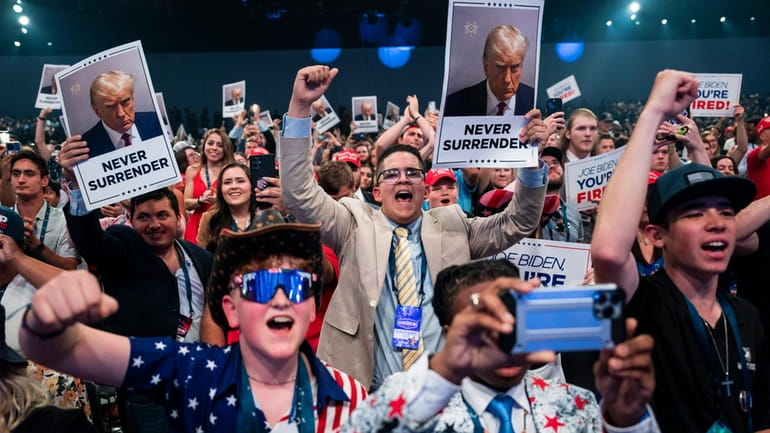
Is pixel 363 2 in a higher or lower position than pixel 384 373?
higher

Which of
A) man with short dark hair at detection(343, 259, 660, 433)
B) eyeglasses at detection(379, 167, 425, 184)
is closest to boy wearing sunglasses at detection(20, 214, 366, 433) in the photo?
man with short dark hair at detection(343, 259, 660, 433)

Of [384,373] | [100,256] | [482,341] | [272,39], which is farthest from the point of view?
[272,39]

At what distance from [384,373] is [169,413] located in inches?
50.1

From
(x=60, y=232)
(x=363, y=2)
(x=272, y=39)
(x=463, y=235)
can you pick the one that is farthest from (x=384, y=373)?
(x=272, y=39)

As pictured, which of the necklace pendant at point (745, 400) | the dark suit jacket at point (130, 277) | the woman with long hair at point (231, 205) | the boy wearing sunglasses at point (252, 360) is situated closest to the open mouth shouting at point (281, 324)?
the boy wearing sunglasses at point (252, 360)

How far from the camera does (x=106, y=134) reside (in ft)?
11.9

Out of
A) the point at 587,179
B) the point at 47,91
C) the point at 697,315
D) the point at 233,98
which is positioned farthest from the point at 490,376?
the point at 233,98

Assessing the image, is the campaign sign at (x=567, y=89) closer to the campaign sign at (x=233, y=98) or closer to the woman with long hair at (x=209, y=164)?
the campaign sign at (x=233, y=98)

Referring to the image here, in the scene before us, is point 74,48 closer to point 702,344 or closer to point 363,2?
point 363,2

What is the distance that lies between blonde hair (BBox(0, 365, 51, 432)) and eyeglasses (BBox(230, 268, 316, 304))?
783mm

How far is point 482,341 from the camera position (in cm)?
144

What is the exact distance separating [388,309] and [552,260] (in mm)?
1207

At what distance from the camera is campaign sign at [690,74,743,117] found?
7480 mm

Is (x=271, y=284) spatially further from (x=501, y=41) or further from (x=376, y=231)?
(x=501, y=41)
